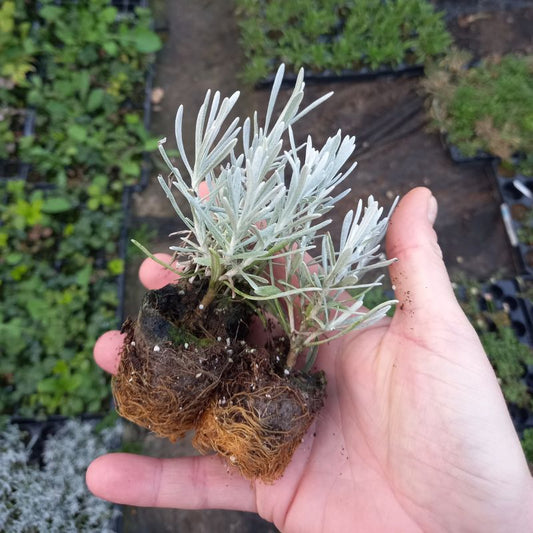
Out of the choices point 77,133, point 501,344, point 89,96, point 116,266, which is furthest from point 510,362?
point 89,96

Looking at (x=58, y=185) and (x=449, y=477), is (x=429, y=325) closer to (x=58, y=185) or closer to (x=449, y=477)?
(x=449, y=477)

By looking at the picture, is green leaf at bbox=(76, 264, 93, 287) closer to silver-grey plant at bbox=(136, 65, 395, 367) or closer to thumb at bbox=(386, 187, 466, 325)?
silver-grey plant at bbox=(136, 65, 395, 367)

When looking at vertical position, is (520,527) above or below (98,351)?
below

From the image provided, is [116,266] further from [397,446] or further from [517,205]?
[517,205]

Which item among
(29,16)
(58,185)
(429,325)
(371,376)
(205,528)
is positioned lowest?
(205,528)

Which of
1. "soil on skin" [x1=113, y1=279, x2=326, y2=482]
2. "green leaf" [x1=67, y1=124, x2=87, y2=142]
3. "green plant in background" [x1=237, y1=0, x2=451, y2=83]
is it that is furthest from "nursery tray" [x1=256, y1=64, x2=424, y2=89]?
"soil on skin" [x1=113, y1=279, x2=326, y2=482]

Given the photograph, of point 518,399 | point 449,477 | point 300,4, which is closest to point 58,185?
point 300,4

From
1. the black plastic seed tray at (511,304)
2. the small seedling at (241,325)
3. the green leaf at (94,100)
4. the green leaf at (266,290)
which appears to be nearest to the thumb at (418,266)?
the small seedling at (241,325)

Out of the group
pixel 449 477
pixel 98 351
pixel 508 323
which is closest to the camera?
pixel 449 477
